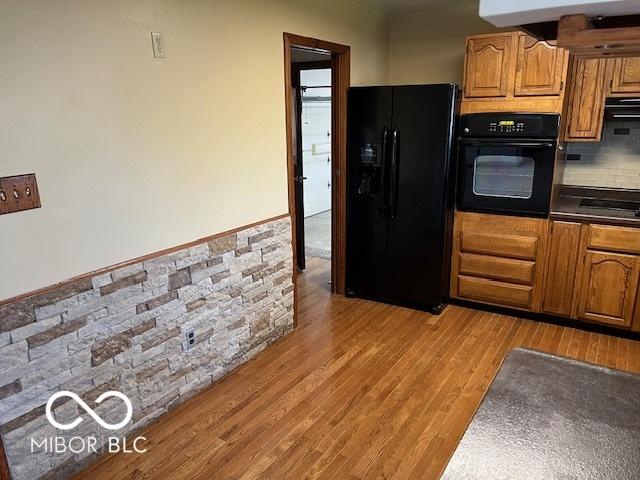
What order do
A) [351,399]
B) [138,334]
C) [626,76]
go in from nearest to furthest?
[138,334] < [351,399] < [626,76]

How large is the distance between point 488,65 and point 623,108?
3.05ft

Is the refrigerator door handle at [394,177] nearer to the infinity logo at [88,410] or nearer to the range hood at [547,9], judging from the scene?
the infinity logo at [88,410]

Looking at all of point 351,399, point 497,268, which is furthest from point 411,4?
point 351,399

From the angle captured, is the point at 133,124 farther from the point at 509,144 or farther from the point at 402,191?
the point at 509,144

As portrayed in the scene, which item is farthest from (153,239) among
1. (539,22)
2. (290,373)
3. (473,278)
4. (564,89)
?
(564,89)

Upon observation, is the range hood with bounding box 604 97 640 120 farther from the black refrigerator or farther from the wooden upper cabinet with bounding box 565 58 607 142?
the black refrigerator

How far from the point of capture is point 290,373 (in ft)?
9.52

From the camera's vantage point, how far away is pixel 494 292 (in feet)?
12.0

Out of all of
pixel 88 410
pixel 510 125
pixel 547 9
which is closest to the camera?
pixel 547 9

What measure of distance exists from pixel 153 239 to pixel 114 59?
83cm

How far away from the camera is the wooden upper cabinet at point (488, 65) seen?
331 centimetres

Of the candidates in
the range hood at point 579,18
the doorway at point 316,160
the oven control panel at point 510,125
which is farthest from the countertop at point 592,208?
the range hood at point 579,18

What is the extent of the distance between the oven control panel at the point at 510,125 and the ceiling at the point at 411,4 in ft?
3.53

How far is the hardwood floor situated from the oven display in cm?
144
